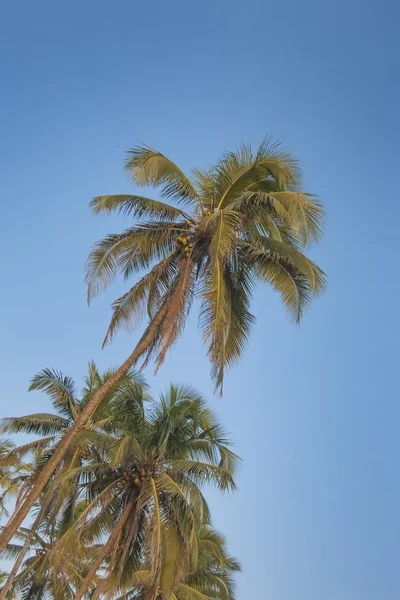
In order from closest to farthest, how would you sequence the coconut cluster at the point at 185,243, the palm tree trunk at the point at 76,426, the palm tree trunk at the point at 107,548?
the palm tree trunk at the point at 76,426 → the coconut cluster at the point at 185,243 → the palm tree trunk at the point at 107,548

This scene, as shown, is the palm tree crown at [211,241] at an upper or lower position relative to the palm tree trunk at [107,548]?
upper

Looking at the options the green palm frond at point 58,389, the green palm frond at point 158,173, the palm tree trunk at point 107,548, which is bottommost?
the palm tree trunk at point 107,548

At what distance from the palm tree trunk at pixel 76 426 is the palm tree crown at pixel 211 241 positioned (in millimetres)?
166

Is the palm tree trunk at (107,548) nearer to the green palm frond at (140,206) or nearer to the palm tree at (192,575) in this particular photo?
the palm tree at (192,575)

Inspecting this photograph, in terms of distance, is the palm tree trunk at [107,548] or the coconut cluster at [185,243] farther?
the palm tree trunk at [107,548]

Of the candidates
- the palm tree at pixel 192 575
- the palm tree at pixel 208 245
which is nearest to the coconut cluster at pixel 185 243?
the palm tree at pixel 208 245

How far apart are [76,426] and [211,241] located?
17.5ft

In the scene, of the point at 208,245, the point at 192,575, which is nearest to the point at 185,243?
the point at 208,245

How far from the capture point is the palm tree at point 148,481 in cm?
1548

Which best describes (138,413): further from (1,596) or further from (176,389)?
(1,596)

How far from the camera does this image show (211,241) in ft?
49.1

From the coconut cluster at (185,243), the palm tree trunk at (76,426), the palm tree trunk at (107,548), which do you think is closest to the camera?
the palm tree trunk at (76,426)

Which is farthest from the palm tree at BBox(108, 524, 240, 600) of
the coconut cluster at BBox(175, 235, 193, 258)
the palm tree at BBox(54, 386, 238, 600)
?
the coconut cluster at BBox(175, 235, 193, 258)

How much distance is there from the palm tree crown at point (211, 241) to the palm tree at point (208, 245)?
2 centimetres
